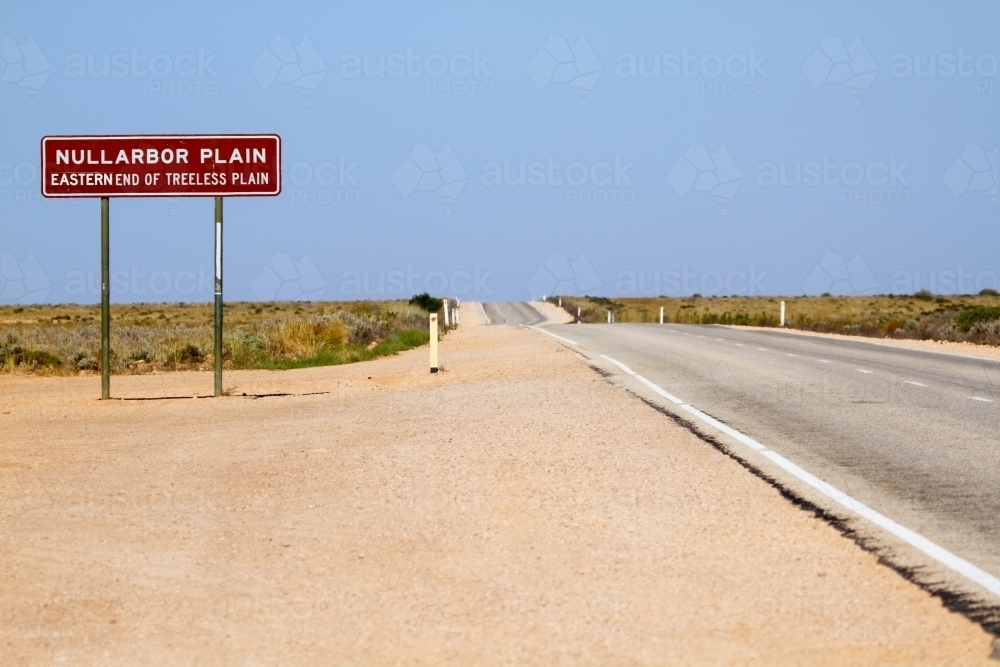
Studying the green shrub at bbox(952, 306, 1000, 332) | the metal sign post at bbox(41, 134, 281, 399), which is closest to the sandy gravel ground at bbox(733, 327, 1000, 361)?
the green shrub at bbox(952, 306, 1000, 332)

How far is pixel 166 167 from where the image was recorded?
18.9 m

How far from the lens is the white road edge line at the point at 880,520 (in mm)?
6891

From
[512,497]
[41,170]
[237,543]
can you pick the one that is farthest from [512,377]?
[237,543]

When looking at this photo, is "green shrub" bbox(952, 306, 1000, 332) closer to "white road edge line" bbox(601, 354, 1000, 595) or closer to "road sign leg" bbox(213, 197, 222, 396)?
"road sign leg" bbox(213, 197, 222, 396)

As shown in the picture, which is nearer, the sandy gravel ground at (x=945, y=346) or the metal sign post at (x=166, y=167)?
the metal sign post at (x=166, y=167)

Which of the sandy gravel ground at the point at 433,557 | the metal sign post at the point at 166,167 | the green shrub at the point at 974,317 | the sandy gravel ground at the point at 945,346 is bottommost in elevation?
the sandy gravel ground at the point at 433,557

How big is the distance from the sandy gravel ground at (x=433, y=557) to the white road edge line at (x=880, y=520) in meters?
0.39

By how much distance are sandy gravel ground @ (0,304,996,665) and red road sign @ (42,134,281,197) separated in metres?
5.54

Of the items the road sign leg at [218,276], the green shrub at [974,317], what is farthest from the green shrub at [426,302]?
the road sign leg at [218,276]

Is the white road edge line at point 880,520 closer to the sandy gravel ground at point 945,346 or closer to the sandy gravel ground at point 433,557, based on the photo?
the sandy gravel ground at point 433,557

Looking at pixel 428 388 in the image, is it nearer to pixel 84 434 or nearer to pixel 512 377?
pixel 512 377

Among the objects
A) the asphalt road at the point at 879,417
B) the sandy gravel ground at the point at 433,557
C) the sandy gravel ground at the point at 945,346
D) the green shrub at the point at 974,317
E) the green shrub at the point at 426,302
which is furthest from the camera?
the green shrub at the point at 426,302

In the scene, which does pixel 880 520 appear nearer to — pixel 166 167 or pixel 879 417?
pixel 879 417

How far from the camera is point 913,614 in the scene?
20.7 feet
